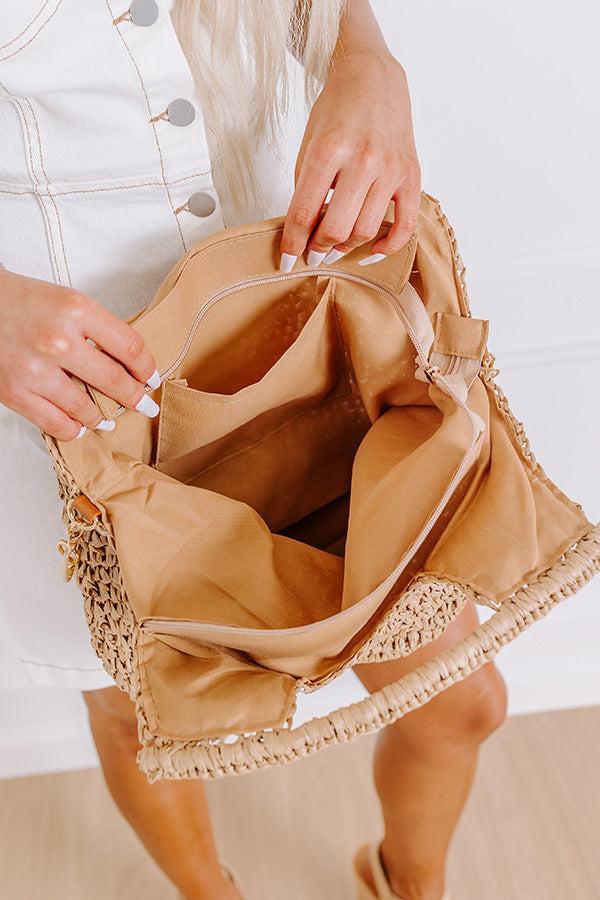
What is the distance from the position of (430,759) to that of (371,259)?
18.8 inches

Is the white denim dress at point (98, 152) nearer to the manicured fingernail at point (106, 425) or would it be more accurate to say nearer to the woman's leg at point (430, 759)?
the manicured fingernail at point (106, 425)

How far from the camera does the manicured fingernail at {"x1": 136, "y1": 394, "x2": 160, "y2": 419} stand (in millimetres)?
536

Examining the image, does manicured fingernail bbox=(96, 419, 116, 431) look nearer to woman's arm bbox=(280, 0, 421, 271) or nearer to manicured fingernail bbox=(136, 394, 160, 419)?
manicured fingernail bbox=(136, 394, 160, 419)

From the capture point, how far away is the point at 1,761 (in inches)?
50.0

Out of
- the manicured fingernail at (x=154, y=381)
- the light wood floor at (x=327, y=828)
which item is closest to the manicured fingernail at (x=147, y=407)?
the manicured fingernail at (x=154, y=381)

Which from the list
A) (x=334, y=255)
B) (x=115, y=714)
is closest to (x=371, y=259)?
(x=334, y=255)

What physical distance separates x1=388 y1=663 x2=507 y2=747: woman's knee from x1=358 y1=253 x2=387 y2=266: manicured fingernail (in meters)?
0.38

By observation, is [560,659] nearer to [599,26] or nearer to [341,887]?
[341,887]

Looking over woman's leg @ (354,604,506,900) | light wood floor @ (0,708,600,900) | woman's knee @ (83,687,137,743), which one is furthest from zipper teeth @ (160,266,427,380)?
light wood floor @ (0,708,600,900)

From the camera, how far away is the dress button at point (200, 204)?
62 cm

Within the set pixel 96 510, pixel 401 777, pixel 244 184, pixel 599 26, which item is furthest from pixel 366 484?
pixel 599 26

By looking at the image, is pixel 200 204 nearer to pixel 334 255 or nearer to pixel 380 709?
pixel 334 255

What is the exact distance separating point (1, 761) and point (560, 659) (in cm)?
86

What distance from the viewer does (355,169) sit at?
54 cm
